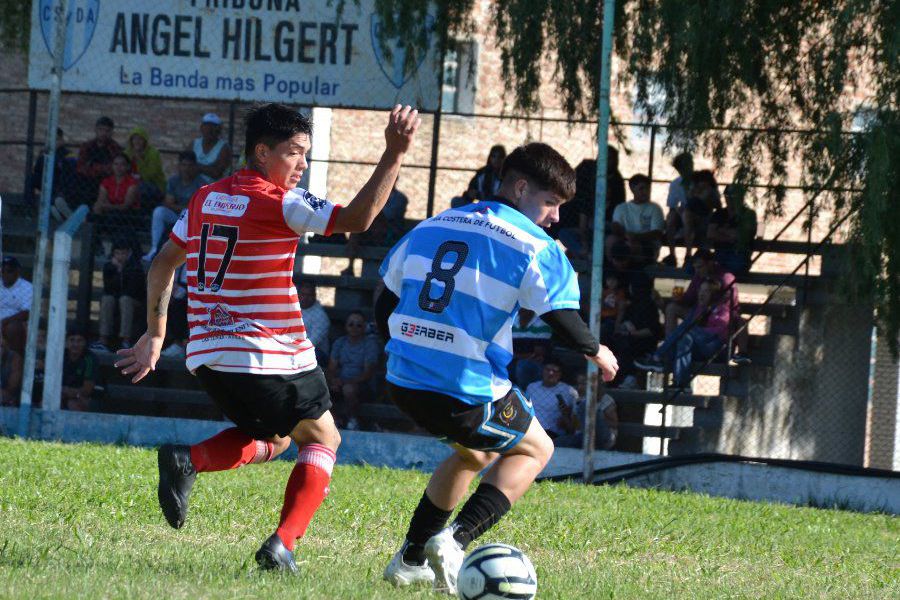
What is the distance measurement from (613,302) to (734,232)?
4.24 feet

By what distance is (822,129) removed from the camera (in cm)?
1197

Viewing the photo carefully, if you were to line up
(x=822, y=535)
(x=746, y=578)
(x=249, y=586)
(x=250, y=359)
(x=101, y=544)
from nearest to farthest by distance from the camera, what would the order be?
(x=249, y=586)
(x=250, y=359)
(x=101, y=544)
(x=746, y=578)
(x=822, y=535)

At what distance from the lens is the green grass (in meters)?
5.12

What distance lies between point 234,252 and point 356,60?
8.87 meters

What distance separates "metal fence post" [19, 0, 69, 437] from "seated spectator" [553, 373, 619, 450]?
447 cm

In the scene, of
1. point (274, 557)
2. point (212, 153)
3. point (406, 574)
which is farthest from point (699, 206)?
point (274, 557)

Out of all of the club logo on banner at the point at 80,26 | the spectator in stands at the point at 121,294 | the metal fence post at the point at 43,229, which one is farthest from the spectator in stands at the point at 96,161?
the metal fence post at the point at 43,229

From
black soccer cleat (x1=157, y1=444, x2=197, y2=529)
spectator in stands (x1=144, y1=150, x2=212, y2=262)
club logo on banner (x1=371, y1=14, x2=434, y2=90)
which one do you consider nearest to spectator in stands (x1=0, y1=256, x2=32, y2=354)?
spectator in stands (x1=144, y1=150, x2=212, y2=262)

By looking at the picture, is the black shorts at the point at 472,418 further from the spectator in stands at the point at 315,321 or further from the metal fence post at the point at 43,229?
the spectator in stands at the point at 315,321

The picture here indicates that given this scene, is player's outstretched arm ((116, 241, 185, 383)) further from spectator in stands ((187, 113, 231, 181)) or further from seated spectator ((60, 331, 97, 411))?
spectator in stands ((187, 113, 231, 181))

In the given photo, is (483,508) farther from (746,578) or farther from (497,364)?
(746,578)

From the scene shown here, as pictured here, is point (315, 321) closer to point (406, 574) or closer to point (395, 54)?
point (395, 54)

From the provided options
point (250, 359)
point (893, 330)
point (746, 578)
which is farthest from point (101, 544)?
point (893, 330)

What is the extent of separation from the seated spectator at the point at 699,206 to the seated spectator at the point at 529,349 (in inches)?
60.9
